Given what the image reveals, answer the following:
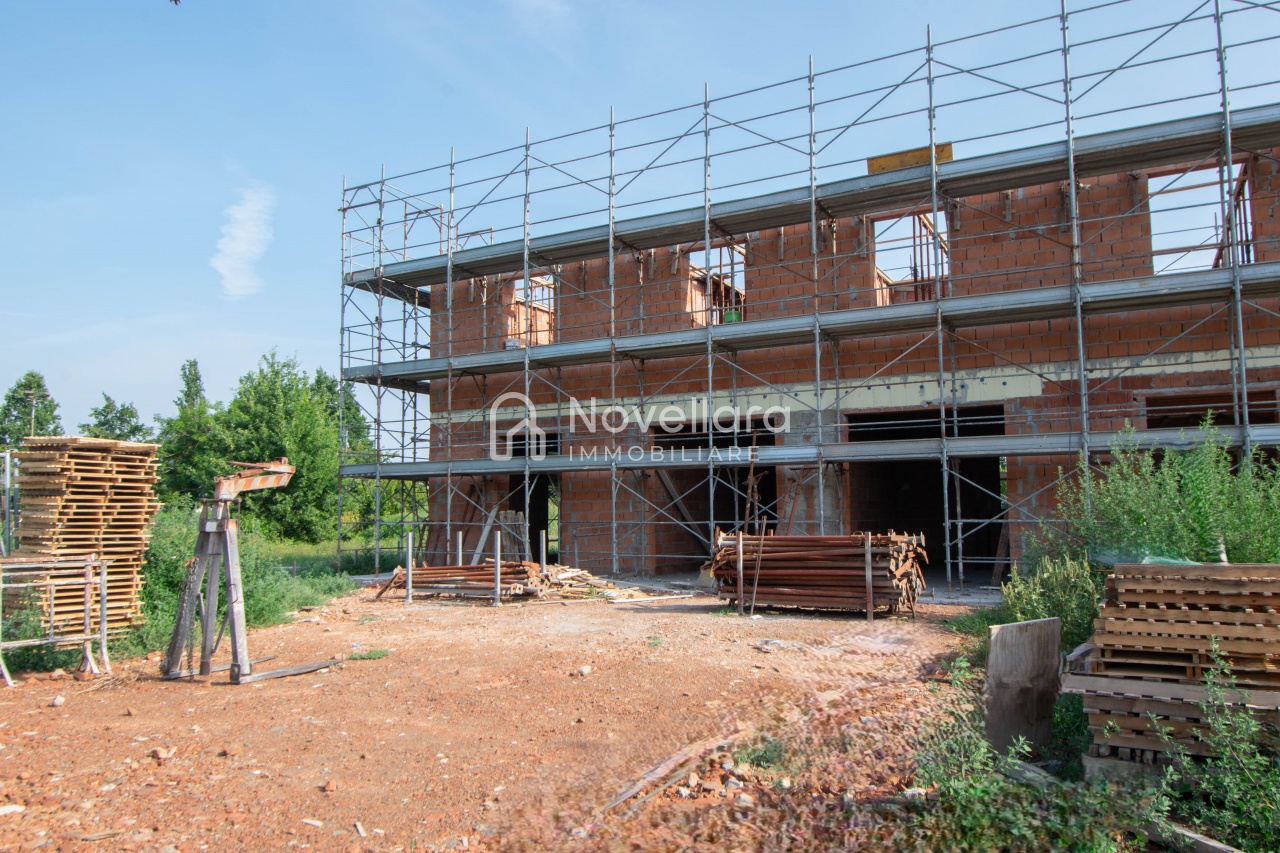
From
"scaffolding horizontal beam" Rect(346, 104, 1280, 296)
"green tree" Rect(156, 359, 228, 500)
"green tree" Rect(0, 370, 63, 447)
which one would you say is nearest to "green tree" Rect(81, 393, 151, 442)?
"green tree" Rect(0, 370, 63, 447)

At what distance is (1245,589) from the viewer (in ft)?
17.2

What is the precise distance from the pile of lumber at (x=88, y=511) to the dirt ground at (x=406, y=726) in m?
1.15

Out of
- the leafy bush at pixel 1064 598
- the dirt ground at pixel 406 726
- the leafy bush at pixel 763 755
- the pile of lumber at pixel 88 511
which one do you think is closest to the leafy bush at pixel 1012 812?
the leafy bush at pixel 763 755

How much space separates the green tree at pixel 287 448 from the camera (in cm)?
2991

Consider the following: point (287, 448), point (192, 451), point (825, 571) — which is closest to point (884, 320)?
point (825, 571)

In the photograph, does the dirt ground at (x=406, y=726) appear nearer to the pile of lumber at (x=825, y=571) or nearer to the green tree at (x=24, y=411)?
the pile of lumber at (x=825, y=571)

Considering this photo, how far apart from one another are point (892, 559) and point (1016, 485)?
4486 mm

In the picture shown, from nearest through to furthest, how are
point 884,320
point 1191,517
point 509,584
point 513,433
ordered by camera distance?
point 1191,517 → point 509,584 → point 884,320 → point 513,433

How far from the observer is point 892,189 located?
15.4 m

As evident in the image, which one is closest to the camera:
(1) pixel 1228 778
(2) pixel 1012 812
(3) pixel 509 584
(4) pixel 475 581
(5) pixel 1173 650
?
(1) pixel 1228 778

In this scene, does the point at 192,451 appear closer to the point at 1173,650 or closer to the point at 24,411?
the point at 24,411

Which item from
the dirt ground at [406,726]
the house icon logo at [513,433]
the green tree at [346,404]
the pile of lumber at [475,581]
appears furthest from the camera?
the green tree at [346,404]

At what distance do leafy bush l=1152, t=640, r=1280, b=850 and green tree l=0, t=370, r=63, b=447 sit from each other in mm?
58642

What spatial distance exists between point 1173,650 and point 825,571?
6698 mm
